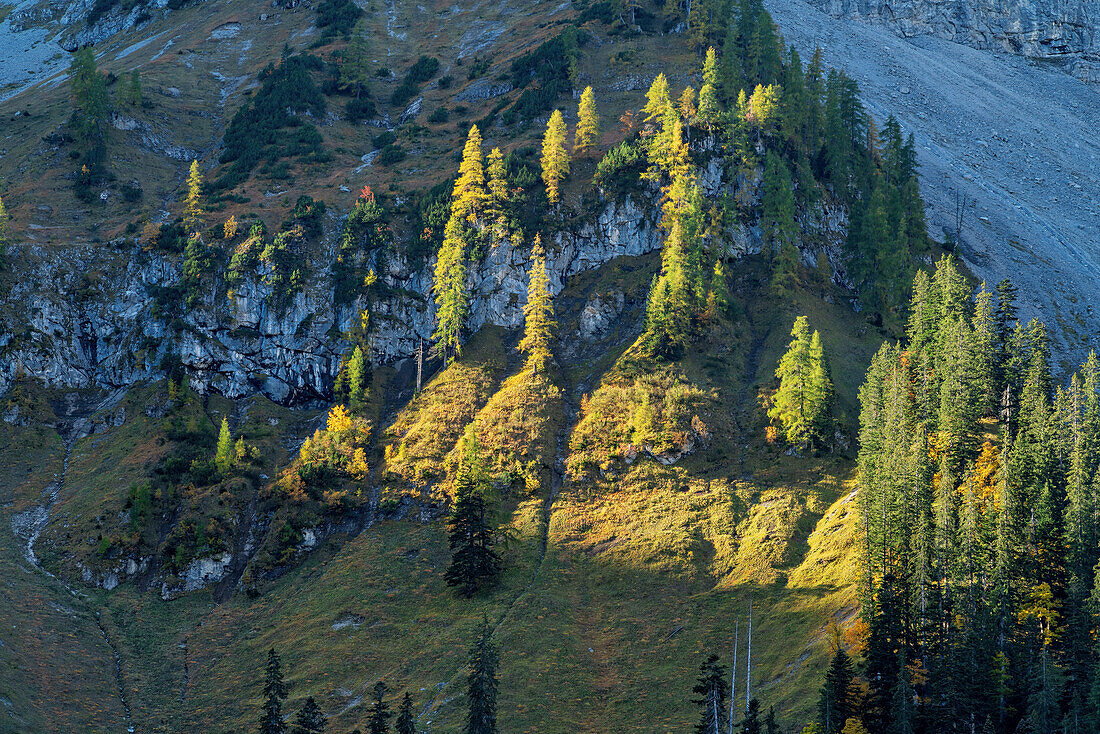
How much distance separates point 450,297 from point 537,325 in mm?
11493

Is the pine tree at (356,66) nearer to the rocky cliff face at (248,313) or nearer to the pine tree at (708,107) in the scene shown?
A: the rocky cliff face at (248,313)

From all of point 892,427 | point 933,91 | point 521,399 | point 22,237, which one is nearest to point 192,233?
point 22,237

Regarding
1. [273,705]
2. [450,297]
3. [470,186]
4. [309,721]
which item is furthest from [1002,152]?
[273,705]

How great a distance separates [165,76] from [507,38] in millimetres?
66055

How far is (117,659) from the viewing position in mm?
69312

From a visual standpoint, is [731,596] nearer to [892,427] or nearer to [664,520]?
[664,520]

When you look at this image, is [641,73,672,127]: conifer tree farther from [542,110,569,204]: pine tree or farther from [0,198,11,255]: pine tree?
[0,198,11,255]: pine tree

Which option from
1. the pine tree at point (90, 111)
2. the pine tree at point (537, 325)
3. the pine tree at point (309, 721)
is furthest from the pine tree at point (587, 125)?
the pine tree at point (309, 721)

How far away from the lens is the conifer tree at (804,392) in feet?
262

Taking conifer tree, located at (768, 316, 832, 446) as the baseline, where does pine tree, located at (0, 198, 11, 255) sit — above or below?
above

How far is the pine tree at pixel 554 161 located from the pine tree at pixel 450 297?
49.9ft

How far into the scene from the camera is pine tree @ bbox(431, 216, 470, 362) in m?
99.5

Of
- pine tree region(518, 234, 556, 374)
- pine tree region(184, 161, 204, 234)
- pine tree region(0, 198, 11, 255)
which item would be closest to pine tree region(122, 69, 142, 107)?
pine tree region(184, 161, 204, 234)

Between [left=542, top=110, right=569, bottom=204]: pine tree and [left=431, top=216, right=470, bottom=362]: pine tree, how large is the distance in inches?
599
